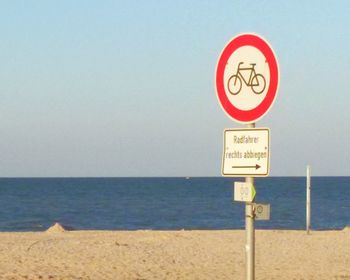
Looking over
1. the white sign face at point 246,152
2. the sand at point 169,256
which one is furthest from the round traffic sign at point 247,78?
the sand at point 169,256

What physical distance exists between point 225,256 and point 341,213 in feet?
191

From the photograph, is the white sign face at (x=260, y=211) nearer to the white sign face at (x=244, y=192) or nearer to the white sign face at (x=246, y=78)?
the white sign face at (x=244, y=192)

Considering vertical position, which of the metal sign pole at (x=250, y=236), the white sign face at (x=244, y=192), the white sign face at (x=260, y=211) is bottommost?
the metal sign pole at (x=250, y=236)

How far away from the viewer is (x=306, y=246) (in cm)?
2273

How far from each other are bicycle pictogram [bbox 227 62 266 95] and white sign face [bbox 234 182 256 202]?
69 centimetres

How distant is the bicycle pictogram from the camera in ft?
19.6

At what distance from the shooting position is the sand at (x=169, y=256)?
16203 mm

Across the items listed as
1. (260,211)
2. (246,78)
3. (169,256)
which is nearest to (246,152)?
(260,211)

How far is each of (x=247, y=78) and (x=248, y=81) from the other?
3 centimetres

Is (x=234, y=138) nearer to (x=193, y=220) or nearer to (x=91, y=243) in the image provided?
(x=91, y=243)

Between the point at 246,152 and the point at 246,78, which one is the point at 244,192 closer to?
the point at 246,152

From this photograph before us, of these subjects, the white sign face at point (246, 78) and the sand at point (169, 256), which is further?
the sand at point (169, 256)

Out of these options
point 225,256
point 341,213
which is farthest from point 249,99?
point 341,213

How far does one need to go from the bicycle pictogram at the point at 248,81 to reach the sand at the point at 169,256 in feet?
32.1
